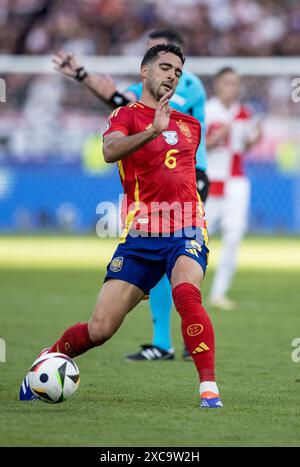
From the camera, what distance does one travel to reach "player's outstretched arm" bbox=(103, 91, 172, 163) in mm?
5742

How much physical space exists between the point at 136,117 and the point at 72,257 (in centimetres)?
1196

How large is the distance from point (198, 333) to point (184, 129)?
125 centimetres

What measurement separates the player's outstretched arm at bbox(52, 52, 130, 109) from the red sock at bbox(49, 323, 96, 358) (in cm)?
231

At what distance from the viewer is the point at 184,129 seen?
638 cm

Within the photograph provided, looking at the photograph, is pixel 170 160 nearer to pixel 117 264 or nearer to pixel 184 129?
pixel 184 129

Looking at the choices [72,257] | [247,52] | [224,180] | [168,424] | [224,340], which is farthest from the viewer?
[247,52]

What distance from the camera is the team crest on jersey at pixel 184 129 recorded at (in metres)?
6.37

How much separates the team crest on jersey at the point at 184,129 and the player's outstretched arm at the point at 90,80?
1.75 m

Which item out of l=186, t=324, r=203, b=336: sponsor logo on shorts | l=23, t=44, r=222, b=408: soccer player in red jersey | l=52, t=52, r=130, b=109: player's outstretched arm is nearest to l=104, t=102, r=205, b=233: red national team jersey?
l=23, t=44, r=222, b=408: soccer player in red jersey

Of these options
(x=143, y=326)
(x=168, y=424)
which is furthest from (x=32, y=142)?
(x=168, y=424)

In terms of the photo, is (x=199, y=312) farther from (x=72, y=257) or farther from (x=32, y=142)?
(x=32, y=142)

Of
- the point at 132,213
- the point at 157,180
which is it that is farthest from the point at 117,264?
the point at 157,180

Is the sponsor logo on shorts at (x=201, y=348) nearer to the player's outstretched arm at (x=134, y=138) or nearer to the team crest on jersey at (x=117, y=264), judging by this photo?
the team crest on jersey at (x=117, y=264)
